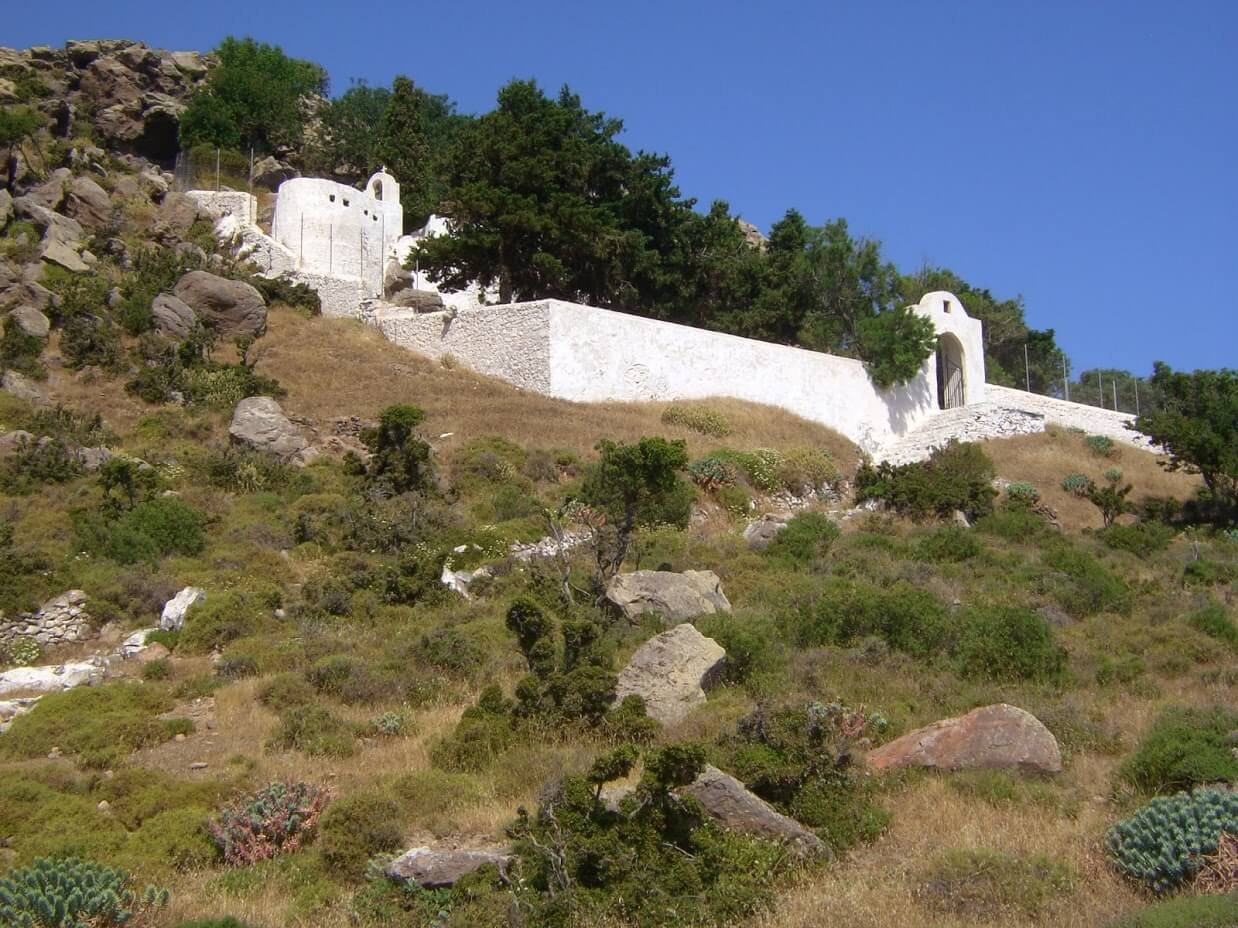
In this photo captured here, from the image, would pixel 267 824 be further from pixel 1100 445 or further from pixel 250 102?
pixel 250 102

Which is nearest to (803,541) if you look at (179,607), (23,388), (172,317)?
(179,607)

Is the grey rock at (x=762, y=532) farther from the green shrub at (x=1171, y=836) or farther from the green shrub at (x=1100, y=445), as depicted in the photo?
the green shrub at (x=1100, y=445)

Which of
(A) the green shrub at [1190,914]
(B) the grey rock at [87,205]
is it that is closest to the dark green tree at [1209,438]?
(A) the green shrub at [1190,914]

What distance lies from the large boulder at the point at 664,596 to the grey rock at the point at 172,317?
18427 millimetres

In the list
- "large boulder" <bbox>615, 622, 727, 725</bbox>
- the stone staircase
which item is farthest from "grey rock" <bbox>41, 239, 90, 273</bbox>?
"large boulder" <bbox>615, 622, 727, 725</bbox>

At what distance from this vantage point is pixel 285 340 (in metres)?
31.7

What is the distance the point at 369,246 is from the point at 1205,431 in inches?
1025

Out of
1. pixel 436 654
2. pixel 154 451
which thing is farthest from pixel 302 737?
pixel 154 451

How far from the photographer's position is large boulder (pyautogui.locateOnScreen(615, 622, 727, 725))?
34.7 feet

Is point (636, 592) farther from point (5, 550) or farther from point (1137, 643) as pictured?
point (5, 550)

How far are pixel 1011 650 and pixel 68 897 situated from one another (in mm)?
8763

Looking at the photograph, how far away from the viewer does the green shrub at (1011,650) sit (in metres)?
11.8

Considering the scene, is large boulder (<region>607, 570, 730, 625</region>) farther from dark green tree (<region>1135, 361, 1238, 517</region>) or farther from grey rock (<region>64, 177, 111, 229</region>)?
grey rock (<region>64, 177, 111, 229</region>)

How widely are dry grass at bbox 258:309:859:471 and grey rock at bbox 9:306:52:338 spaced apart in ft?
16.4
